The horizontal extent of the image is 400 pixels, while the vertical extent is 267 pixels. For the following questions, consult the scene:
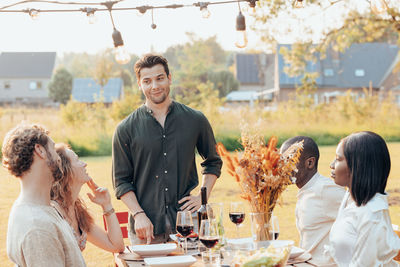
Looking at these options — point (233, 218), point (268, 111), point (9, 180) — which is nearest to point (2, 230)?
point (9, 180)

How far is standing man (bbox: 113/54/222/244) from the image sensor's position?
146 inches

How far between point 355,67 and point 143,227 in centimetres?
3944

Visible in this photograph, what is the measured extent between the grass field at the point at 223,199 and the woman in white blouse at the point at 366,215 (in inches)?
101

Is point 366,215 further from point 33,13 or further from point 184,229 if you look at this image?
point 33,13

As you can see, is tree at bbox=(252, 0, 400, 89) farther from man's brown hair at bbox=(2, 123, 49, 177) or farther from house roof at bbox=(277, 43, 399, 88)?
house roof at bbox=(277, 43, 399, 88)

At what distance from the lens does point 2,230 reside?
894 centimetres

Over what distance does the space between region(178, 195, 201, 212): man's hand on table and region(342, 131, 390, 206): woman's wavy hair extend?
56.6 inches

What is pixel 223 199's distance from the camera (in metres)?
10.9

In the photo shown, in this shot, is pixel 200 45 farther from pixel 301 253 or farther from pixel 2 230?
pixel 301 253

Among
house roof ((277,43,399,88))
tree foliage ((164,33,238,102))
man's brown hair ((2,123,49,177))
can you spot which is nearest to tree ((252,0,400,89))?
man's brown hair ((2,123,49,177))

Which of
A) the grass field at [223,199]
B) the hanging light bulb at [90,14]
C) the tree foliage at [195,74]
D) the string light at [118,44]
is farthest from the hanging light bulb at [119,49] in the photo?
the tree foliage at [195,74]

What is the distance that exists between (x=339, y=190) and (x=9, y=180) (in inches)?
505

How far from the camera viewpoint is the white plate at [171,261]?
278 centimetres

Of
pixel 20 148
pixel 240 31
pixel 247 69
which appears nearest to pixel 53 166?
pixel 20 148
